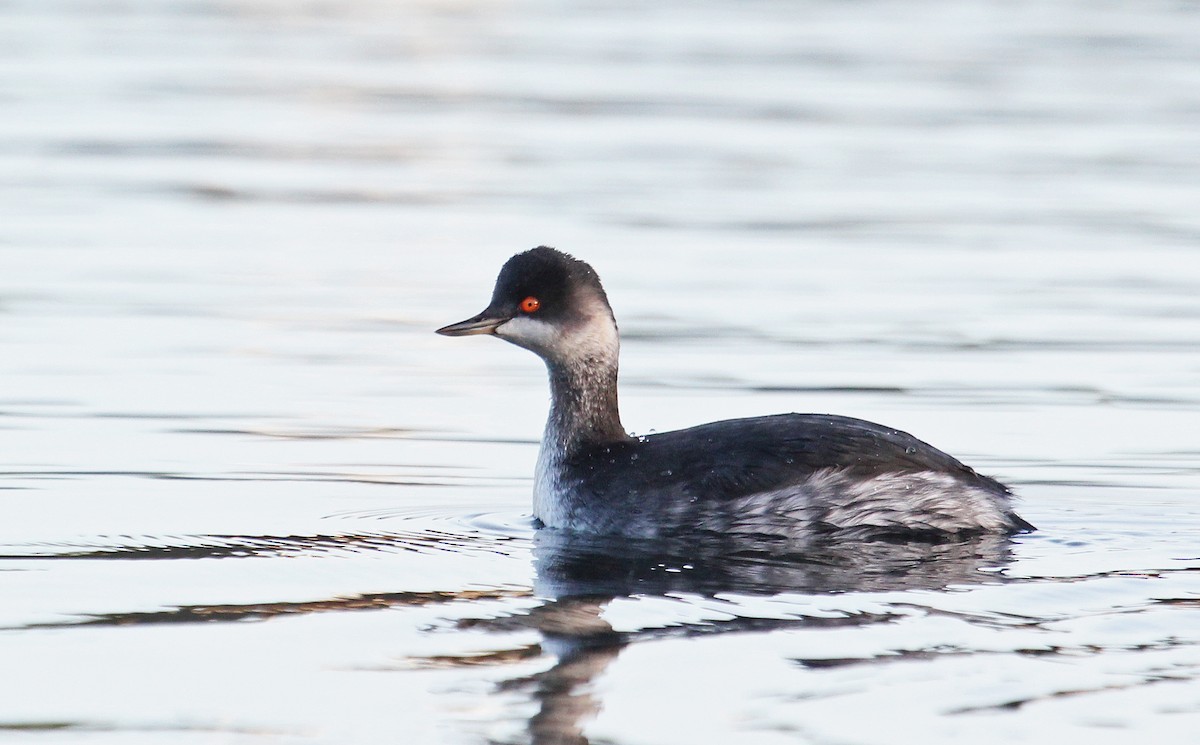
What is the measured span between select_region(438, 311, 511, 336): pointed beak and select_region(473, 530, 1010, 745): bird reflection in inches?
38.3

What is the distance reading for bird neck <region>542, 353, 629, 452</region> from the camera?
9273 millimetres

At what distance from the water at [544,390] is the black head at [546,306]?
70 centimetres

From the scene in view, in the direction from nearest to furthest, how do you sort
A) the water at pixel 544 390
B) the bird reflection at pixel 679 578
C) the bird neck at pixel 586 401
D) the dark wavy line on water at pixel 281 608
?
1. the water at pixel 544 390
2. the bird reflection at pixel 679 578
3. the dark wavy line on water at pixel 281 608
4. the bird neck at pixel 586 401

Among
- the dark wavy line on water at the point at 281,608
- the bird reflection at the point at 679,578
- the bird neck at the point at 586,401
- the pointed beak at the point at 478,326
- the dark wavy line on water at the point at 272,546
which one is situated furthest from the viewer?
the bird neck at the point at 586,401

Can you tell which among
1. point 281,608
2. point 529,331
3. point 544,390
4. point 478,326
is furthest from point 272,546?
point 544,390

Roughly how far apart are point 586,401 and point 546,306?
1.45 feet

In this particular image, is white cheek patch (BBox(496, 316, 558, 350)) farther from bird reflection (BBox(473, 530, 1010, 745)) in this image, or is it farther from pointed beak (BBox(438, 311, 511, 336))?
bird reflection (BBox(473, 530, 1010, 745))

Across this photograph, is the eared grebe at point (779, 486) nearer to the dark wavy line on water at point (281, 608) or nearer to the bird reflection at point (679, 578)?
the bird reflection at point (679, 578)

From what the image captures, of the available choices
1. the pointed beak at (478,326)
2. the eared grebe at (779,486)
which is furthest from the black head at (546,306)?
the eared grebe at (779,486)

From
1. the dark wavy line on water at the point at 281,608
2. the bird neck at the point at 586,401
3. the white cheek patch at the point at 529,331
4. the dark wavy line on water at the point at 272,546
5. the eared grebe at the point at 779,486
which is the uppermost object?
the white cheek patch at the point at 529,331

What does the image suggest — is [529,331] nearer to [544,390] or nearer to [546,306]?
[546,306]

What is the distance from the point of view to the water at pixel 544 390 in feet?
20.1

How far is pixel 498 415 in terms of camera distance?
36.0 feet

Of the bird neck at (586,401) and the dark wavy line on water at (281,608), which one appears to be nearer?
the dark wavy line on water at (281,608)
